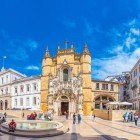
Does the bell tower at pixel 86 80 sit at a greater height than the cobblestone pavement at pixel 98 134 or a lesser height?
greater

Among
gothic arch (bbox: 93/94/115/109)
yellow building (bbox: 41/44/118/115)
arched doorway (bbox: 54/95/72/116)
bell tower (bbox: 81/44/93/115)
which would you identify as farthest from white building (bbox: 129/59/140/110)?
arched doorway (bbox: 54/95/72/116)

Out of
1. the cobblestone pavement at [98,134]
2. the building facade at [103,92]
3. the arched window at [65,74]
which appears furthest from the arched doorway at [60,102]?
the cobblestone pavement at [98,134]

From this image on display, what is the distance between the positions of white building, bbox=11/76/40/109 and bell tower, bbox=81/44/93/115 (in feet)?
40.2

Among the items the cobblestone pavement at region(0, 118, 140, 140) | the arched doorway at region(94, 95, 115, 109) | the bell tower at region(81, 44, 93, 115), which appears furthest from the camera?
the arched doorway at region(94, 95, 115, 109)

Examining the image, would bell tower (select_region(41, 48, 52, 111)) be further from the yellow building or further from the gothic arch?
the gothic arch

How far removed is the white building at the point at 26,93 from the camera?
69.1 metres

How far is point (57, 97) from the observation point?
206 ft

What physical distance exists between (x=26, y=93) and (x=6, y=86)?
29.5 ft

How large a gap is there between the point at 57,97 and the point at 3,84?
22507 millimetres

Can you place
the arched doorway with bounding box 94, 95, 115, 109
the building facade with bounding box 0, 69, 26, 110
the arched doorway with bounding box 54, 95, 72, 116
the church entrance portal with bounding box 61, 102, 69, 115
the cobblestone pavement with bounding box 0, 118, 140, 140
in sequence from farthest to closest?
the building facade with bounding box 0, 69, 26, 110, the arched doorway with bounding box 94, 95, 115, 109, the church entrance portal with bounding box 61, 102, 69, 115, the arched doorway with bounding box 54, 95, 72, 116, the cobblestone pavement with bounding box 0, 118, 140, 140

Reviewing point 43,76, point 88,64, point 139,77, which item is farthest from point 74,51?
point 139,77

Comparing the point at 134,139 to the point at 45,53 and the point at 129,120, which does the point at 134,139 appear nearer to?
the point at 129,120

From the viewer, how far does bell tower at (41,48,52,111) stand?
6450cm

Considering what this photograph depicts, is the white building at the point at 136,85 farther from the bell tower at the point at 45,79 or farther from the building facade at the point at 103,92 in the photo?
the bell tower at the point at 45,79
